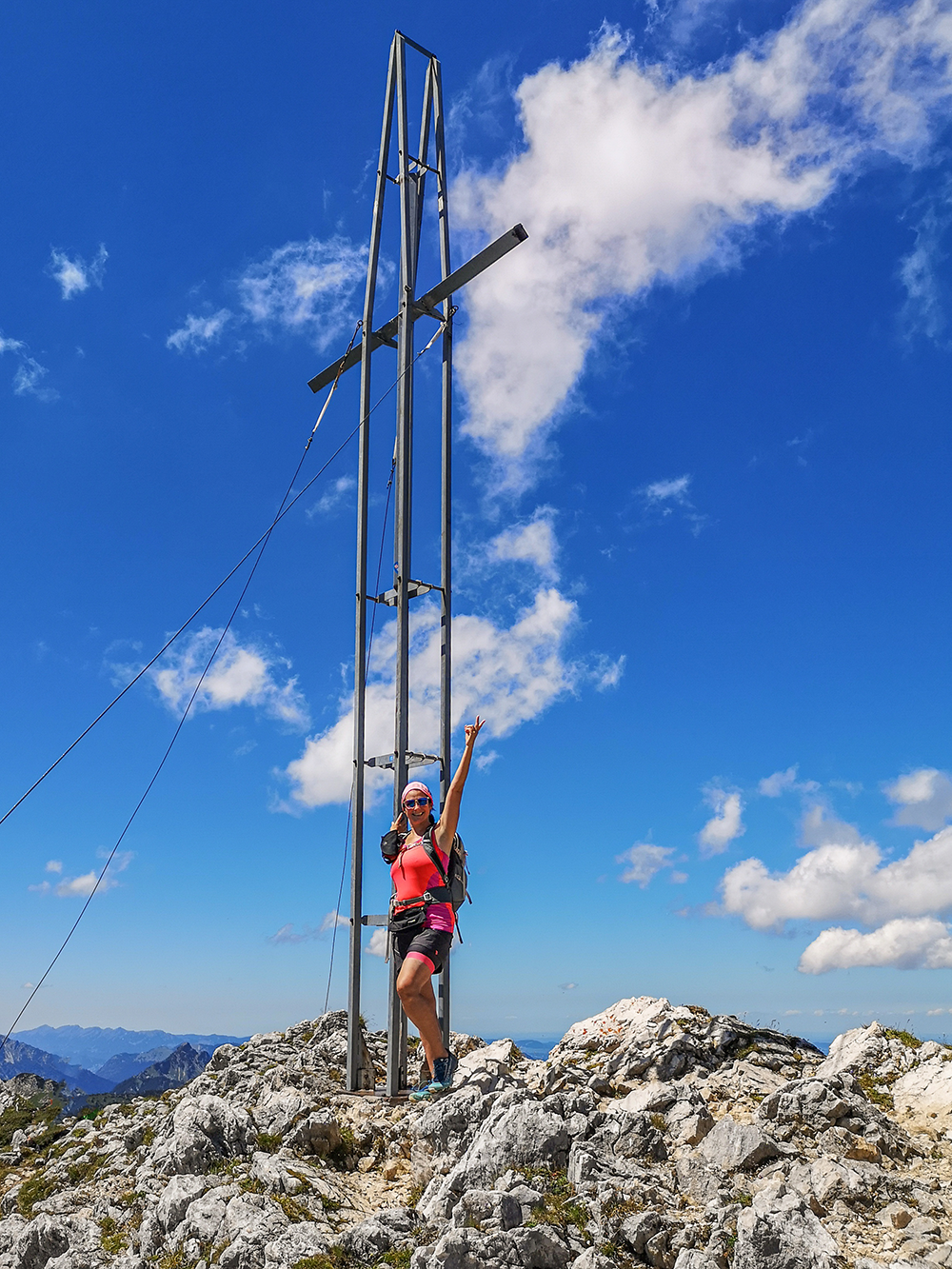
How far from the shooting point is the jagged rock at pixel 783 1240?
5387 mm

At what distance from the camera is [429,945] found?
918cm

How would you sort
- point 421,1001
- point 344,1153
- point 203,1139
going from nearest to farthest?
1. point 344,1153
2. point 203,1139
3. point 421,1001

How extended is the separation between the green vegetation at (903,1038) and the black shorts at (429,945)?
4295 mm

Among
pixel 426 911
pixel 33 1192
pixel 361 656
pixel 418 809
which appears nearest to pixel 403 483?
pixel 361 656

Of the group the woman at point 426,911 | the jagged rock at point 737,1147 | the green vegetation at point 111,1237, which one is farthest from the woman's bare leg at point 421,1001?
the jagged rock at point 737,1147

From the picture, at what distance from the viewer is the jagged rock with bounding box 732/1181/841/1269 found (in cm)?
539

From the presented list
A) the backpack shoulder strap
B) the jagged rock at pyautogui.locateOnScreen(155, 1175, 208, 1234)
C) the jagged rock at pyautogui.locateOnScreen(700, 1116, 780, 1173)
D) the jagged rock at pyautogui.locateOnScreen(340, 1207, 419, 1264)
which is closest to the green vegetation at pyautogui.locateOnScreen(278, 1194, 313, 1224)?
the jagged rock at pyautogui.locateOnScreen(340, 1207, 419, 1264)

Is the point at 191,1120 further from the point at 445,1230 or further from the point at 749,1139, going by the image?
the point at 749,1139

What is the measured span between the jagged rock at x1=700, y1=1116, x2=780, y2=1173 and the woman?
2930 millimetres

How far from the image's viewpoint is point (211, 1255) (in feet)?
21.3

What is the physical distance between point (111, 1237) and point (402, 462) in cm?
830

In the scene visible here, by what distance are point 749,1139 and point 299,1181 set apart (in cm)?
349

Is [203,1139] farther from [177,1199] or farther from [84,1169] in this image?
[84,1169]

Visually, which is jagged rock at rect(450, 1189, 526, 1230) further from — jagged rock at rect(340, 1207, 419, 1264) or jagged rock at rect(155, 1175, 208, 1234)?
jagged rock at rect(155, 1175, 208, 1234)
